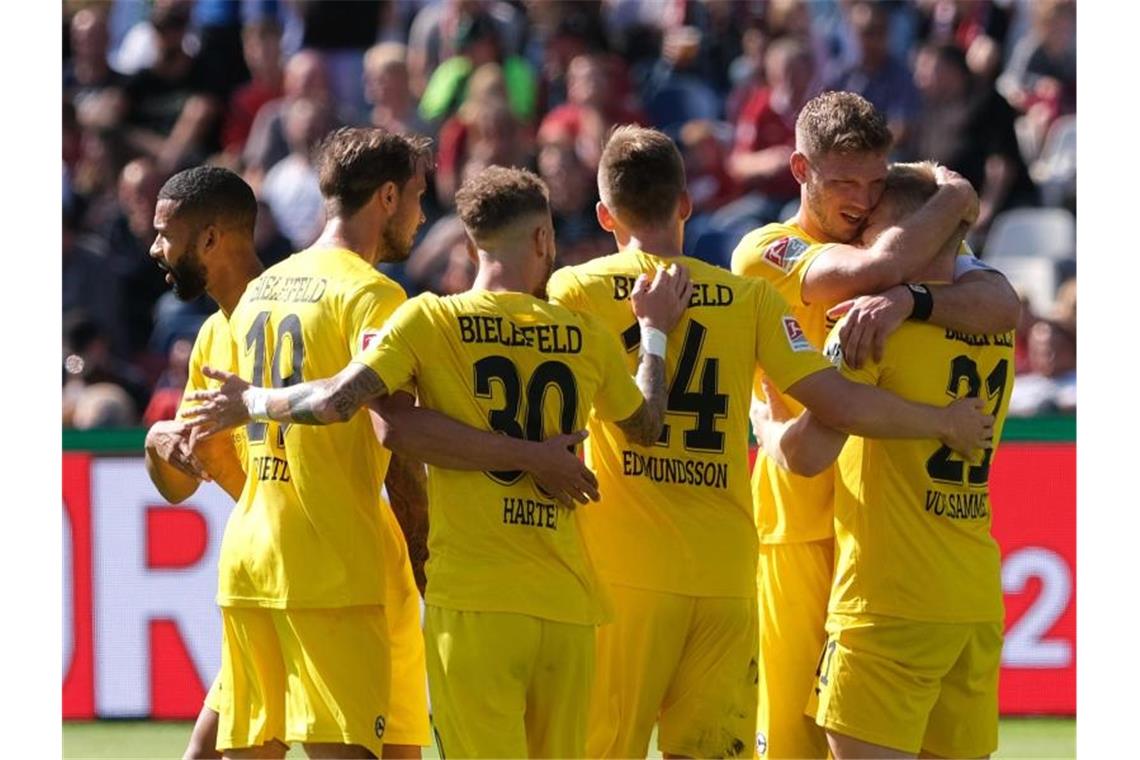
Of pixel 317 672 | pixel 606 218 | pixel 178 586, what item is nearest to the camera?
pixel 317 672

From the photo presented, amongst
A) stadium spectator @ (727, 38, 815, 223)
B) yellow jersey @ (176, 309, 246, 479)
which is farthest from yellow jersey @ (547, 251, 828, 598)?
stadium spectator @ (727, 38, 815, 223)

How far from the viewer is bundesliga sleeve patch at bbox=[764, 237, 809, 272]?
629 cm

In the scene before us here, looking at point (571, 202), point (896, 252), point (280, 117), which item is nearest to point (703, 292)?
point (896, 252)

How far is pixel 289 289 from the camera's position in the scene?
19.4 ft

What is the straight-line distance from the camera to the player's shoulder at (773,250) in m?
6.30

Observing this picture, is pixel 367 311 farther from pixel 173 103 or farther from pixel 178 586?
pixel 173 103

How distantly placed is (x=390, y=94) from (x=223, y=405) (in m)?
9.05

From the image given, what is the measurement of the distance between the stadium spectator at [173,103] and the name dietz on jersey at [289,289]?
9027mm

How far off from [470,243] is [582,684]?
1.48 meters

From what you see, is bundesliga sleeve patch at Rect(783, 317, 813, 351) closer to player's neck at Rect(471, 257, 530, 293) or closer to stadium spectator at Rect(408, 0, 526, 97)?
player's neck at Rect(471, 257, 530, 293)

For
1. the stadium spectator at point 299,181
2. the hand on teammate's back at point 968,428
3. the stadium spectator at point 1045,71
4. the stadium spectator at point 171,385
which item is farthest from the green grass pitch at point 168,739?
the stadium spectator at point 1045,71

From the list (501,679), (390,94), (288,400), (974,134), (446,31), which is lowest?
(501,679)

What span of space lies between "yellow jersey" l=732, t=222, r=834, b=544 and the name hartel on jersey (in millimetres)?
406
